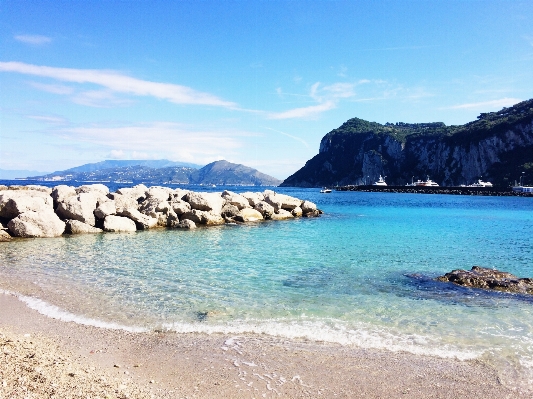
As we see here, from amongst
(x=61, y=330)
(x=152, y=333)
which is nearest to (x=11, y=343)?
(x=61, y=330)

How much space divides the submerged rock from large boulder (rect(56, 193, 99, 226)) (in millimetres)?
22294

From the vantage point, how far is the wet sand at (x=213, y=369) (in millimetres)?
6016

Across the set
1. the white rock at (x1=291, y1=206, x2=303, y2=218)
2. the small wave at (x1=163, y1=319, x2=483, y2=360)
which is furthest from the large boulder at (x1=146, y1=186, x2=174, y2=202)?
the small wave at (x1=163, y1=319, x2=483, y2=360)

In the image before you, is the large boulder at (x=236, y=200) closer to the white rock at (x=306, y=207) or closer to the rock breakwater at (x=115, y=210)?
the rock breakwater at (x=115, y=210)

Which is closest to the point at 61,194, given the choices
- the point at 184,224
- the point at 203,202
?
the point at 184,224

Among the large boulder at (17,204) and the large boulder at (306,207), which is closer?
the large boulder at (17,204)

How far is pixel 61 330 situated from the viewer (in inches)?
341

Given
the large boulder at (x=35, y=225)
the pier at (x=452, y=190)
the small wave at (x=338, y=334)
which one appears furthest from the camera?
the pier at (x=452, y=190)

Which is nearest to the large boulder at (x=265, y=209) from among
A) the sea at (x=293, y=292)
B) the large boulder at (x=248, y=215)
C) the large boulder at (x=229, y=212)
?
the large boulder at (x=248, y=215)

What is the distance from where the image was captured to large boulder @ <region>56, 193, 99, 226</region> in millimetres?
26094

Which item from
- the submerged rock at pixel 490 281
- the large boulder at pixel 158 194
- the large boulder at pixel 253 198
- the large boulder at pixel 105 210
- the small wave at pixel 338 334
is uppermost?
the large boulder at pixel 158 194

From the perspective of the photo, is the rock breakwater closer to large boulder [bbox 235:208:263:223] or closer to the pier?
large boulder [bbox 235:208:263:223]

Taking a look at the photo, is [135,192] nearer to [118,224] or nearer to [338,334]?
[118,224]

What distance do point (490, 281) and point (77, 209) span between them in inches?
961
